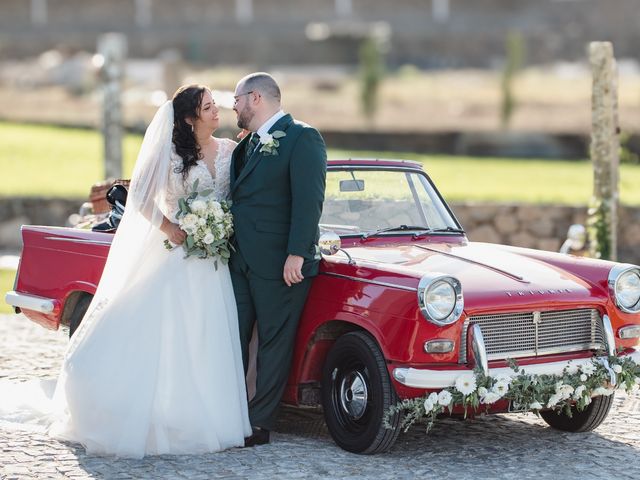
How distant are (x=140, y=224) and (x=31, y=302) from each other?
1557mm

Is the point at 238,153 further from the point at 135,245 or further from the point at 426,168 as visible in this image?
the point at 426,168

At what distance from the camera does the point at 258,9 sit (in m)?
63.8

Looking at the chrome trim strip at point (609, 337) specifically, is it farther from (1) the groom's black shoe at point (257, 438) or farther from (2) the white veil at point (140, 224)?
(2) the white veil at point (140, 224)

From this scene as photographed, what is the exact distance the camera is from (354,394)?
6.20 metres

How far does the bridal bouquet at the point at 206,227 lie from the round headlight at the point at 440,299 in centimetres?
122

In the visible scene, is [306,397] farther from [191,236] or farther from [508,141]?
[508,141]

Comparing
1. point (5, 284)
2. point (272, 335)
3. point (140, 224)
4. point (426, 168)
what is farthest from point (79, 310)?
point (426, 168)

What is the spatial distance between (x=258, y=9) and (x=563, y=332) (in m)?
59.1

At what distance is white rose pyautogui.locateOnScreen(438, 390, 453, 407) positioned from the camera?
19.0 ft

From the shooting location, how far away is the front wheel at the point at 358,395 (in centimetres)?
597

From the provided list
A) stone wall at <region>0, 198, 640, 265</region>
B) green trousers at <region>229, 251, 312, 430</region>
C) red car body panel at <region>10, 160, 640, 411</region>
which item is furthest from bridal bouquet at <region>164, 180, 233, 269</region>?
stone wall at <region>0, 198, 640, 265</region>

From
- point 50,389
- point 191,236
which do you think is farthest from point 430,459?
point 50,389

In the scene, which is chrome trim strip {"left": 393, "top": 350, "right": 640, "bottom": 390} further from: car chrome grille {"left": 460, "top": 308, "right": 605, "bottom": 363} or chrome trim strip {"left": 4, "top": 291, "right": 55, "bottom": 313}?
chrome trim strip {"left": 4, "top": 291, "right": 55, "bottom": 313}

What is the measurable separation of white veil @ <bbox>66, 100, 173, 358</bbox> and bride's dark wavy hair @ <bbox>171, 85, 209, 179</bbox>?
0.18 feet
